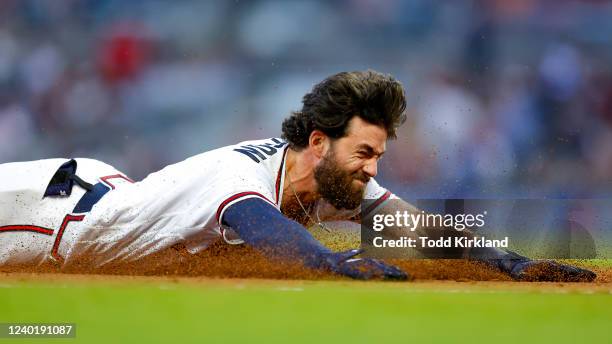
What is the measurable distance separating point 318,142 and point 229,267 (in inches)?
33.3

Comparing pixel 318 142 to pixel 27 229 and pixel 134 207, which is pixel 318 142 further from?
pixel 27 229

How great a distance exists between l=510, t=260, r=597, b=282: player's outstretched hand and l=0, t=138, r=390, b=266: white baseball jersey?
838 millimetres

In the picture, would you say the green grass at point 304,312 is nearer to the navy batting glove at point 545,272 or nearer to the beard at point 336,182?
the navy batting glove at point 545,272

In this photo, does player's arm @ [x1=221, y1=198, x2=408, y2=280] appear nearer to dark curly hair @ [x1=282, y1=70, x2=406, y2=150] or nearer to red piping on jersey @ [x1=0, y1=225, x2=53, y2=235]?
dark curly hair @ [x1=282, y1=70, x2=406, y2=150]

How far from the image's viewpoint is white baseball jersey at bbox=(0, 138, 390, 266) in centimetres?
378

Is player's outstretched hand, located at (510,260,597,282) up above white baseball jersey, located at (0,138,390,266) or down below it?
below

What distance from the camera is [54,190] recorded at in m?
4.15

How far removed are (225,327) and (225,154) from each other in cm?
165

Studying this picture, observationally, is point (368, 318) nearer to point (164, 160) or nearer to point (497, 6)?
point (164, 160)

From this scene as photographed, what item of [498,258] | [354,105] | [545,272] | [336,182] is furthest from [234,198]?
[545,272]

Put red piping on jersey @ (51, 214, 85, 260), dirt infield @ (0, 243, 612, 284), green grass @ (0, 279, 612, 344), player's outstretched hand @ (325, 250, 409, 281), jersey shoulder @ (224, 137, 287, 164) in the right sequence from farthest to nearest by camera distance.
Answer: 1. red piping on jersey @ (51, 214, 85, 260)
2. jersey shoulder @ (224, 137, 287, 164)
3. dirt infield @ (0, 243, 612, 284)
4. player's outstretched hand @ (325, 250, 409, 281)
5. green grass @ (0, 279, 612, 344)

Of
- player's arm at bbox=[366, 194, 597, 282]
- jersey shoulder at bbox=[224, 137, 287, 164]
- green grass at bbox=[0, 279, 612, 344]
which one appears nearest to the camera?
green grass at bbox=[0, 279, 612, 344]

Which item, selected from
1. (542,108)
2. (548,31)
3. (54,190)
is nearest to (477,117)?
(542,108)

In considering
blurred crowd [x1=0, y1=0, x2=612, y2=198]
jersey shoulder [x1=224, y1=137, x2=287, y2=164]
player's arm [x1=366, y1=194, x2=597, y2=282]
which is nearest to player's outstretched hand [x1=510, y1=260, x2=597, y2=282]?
player's arm [x1=366, y1=194, x2=597, y2=282]
